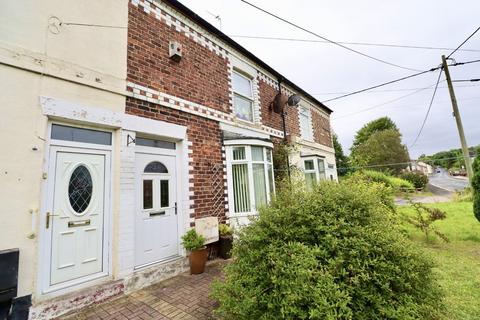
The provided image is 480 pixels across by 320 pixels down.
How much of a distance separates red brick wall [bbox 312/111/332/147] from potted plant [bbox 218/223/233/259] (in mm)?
8307

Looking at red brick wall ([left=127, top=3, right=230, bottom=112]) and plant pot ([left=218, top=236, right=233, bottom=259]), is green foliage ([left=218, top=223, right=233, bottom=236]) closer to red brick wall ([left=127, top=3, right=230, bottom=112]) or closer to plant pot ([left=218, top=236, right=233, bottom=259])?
plant pot ([left=218, top=236, right=233, bottom=259])

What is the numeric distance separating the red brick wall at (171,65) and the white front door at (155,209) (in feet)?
5.54

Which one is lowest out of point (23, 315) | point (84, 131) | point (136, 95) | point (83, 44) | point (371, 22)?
point (23, 315)

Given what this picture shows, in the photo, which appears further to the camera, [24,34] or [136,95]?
[136,95]

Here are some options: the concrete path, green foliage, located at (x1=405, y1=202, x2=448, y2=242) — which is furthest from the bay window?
green foliage, located at (x1=405, y1=202, x2=448, y2=242)

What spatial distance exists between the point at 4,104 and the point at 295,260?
13.8ft

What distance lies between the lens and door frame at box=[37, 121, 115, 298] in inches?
125

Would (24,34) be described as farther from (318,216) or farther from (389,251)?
(389,251)

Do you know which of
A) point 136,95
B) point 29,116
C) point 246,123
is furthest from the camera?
point 246,123

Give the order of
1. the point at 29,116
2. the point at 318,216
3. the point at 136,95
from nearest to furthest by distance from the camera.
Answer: the point at 318,216
the point at 29,116
the point at 136,95

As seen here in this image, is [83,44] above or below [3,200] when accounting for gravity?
above

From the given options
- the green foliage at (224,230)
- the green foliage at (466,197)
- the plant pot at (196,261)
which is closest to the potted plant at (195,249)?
the plant pot at (196,261)

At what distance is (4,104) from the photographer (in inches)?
116

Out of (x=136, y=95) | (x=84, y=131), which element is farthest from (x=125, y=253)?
(x=136, y=95)
